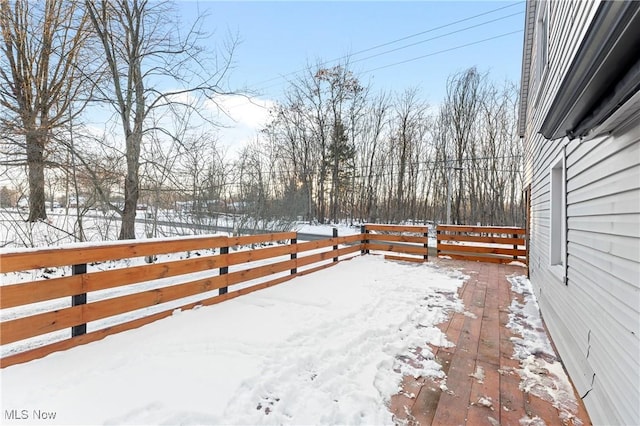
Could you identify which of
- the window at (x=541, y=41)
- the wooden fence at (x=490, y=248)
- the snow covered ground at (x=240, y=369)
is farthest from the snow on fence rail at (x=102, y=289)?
the window at (x=541, y=41)

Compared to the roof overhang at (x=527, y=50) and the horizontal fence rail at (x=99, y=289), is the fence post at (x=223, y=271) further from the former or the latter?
the roof overhang at (x=527, y=50)

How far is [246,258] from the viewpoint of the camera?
3826 millimetres

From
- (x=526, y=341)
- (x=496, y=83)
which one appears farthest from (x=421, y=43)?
(x=526, y=341)

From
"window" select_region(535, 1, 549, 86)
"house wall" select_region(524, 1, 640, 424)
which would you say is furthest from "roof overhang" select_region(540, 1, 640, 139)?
"window" select_region(535, 1, 549, 86)

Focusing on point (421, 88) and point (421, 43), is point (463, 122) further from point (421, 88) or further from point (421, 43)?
point (421, 43)

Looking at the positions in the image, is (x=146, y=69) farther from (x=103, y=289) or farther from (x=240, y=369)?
(x=240, y=369)

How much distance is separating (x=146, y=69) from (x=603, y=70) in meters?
7.68

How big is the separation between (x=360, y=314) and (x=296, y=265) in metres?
1.81

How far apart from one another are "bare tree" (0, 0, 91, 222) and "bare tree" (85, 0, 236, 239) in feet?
1.86

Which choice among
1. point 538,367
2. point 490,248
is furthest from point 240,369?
point 490,248

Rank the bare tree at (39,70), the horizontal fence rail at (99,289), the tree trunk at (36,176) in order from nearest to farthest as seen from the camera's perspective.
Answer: the horizontal fence rail at (99,289) < the tree trunk at (36,176) < the bare tree at (39,70)

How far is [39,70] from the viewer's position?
587 centimetres

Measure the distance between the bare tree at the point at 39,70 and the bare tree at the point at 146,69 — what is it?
566 millimetres

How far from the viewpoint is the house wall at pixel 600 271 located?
1420 mm
